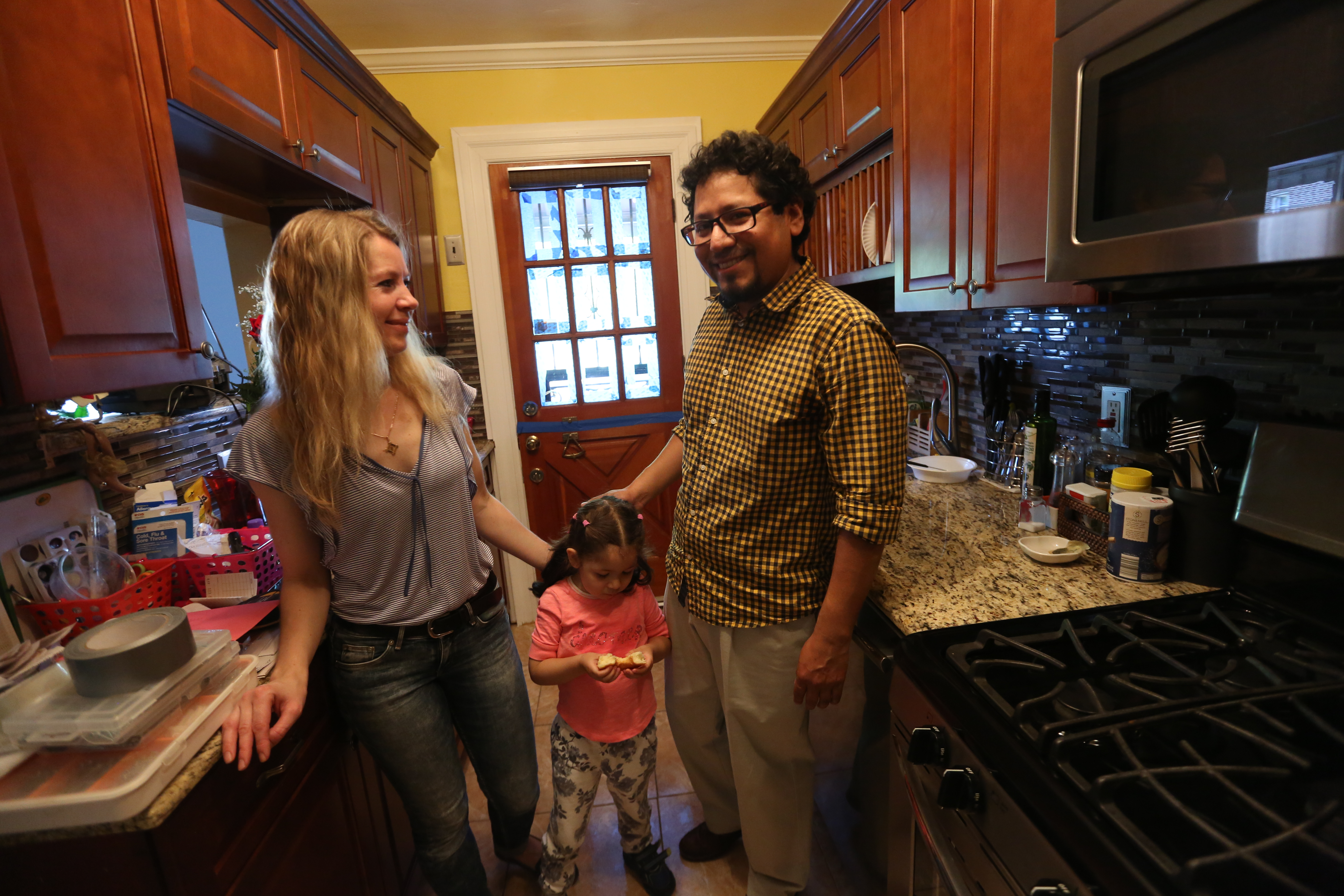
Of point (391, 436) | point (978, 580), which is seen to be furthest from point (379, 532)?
point (978, 580)

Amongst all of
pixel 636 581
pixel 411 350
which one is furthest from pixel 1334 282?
pixel 411 350

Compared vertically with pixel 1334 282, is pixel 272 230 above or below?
above

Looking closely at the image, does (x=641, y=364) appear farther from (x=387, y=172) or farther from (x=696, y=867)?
(x=696, y=867)

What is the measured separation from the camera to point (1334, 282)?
0.94m

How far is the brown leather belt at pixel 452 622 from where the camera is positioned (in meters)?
1.15

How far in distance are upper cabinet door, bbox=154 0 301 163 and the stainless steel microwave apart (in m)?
1.53

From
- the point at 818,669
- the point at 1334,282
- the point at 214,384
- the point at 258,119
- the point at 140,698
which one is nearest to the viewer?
the point at 140,698

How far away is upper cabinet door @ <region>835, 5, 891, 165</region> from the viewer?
1621mm

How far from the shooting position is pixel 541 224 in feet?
9.41

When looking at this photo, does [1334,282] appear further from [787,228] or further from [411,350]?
[411,350]

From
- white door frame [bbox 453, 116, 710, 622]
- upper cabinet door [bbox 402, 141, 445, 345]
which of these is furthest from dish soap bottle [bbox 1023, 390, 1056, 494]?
upper cabinet door [bbox 402, 141, 445, 345]

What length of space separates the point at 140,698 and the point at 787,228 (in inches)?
50.3

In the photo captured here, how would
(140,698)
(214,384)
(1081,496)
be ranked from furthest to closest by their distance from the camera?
(214,384) → (1081,496) → (140,698)

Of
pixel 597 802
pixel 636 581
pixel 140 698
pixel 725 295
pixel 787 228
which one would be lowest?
pixel 597 802
